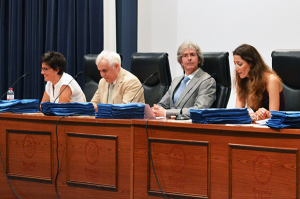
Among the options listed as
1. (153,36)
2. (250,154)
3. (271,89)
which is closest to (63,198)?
(250,154)

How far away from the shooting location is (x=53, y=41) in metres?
4.27

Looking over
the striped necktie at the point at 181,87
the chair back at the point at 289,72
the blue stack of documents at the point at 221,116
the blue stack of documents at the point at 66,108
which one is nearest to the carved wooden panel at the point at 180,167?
the blue stack of documents at the point at 221,116

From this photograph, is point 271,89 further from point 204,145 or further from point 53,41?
point 53,41

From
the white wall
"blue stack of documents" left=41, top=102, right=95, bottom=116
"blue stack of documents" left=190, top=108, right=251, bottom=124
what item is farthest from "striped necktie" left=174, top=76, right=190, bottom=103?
"blue stack of documents" left=190, top=108, right=251, bottom=124

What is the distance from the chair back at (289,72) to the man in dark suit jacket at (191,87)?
1.54 feet

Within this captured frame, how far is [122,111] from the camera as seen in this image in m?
1.92

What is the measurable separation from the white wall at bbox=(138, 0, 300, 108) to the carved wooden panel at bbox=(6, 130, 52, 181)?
7.06 ft

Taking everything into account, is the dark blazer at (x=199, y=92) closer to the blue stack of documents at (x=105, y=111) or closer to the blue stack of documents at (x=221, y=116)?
the blue stack of documents at (x=105, y=111)

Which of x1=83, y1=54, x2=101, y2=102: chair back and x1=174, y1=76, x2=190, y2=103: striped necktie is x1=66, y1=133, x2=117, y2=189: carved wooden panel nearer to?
x1=174, y1=76, x2=190, y2=103: striped necktie

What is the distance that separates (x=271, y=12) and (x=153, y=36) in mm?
1324

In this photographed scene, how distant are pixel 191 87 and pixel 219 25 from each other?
1.30 meters

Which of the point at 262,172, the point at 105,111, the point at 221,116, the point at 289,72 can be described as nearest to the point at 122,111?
the point at 105,111

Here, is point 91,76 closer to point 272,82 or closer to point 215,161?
point 272,82

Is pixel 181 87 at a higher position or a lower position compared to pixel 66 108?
higher
